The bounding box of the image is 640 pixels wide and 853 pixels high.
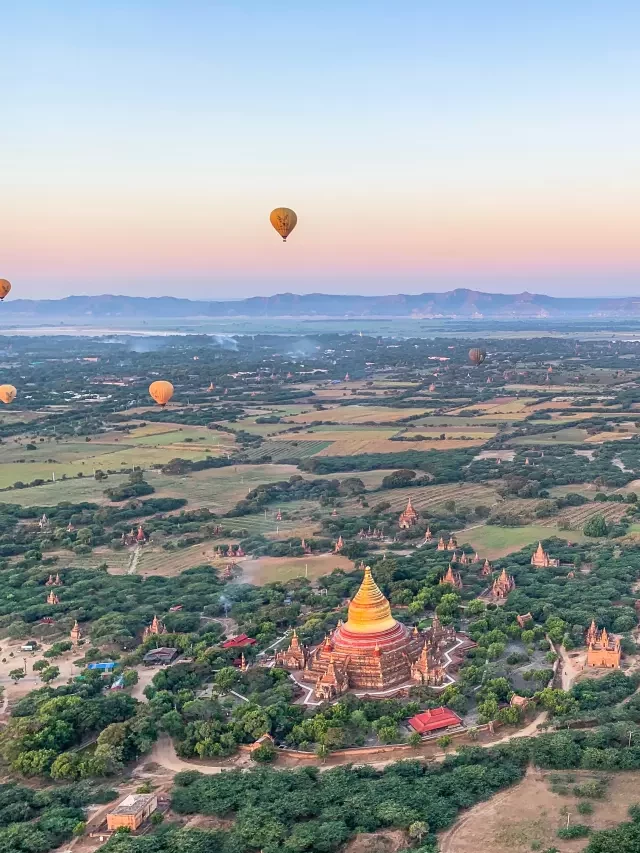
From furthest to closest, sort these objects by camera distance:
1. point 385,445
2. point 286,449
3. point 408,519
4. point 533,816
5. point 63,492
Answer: point 385,445
point 286,449
point 63,492
point 408,519
point 533,816

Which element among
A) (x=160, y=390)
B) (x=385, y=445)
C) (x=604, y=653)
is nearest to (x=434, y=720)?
(x=604, y=653)

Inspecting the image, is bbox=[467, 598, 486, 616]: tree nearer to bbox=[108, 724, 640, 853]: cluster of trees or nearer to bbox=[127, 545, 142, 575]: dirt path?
bbox=[108, 724, 640, 853]: cluster of trees

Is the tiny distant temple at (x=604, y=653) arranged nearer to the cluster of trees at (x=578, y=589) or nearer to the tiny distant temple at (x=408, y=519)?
the cluster of trees at (x=578, y=589)

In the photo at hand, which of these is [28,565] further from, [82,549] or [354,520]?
[354,520]

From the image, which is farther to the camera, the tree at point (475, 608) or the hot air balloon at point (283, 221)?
the hot air balloon at point (283, 221)

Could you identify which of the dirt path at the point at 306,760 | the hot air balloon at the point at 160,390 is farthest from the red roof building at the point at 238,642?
the hot air balloon at the point at 160,390

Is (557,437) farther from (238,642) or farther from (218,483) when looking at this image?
(238,642)
